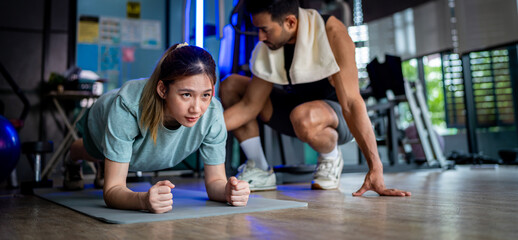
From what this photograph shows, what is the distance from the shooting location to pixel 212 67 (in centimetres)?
103

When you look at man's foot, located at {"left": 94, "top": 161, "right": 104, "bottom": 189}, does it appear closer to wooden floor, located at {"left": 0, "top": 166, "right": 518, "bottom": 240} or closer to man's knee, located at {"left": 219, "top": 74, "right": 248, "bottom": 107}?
man's knee, located at {"left": 219, "top": 74, "right": 248, "bottom": 107}

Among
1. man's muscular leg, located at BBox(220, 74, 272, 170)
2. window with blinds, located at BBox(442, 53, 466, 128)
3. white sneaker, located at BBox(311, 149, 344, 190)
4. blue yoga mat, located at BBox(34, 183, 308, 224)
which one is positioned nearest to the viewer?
blue yoga mat, located at BBox(34, 183, 308, 224)

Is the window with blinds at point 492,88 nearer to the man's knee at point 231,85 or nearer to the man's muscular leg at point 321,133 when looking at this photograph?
the man's muscular leg at point 321,133

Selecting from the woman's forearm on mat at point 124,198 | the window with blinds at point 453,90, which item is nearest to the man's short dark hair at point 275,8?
the woman's forearm on mat at point 124,198

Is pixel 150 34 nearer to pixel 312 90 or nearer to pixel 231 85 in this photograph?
pixel 231 85

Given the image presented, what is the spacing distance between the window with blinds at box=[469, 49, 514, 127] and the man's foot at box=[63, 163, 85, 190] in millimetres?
4051

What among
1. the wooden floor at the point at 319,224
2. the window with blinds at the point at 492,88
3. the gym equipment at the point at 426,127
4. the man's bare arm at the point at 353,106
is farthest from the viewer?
the window with blinds at the point at 492,88

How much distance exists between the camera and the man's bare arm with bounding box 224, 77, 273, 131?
5.45 feet

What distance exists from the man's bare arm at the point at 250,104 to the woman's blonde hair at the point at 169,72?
1.93 feet

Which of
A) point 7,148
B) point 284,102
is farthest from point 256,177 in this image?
point 7,148

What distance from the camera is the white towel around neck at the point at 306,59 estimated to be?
5.01ft

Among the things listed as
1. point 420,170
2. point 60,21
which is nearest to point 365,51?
point 420,170

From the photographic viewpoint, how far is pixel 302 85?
1.79 meters

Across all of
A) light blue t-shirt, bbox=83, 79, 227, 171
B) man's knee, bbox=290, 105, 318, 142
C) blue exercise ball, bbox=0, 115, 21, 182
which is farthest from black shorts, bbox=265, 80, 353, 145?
blue exercise ball, bbox=0, 115, 21, 182
